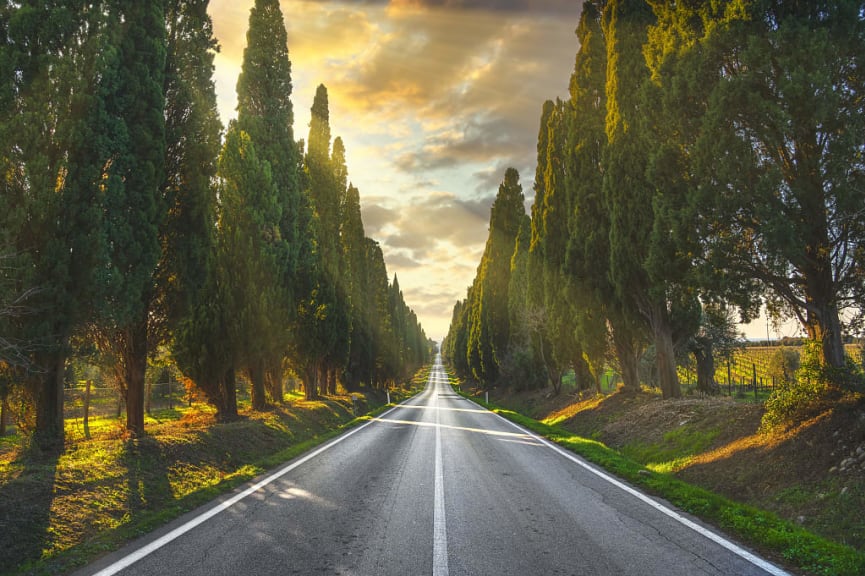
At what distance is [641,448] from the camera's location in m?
12.3

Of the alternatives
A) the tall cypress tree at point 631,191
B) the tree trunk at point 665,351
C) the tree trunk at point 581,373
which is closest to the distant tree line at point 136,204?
the tall cypress tree at point 631,191

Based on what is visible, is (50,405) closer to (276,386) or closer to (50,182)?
(50,182)

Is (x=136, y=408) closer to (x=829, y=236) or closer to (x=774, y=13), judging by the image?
(x=829, y=236)

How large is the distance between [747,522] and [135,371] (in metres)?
12.5

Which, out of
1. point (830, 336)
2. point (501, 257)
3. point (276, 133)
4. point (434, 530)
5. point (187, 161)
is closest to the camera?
point (434, 530)

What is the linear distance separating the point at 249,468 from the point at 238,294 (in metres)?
8.29

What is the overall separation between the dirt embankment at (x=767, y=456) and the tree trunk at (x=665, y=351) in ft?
5.61

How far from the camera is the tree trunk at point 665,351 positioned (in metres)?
16.0

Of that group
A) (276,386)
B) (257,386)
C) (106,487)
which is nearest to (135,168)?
(106,487)

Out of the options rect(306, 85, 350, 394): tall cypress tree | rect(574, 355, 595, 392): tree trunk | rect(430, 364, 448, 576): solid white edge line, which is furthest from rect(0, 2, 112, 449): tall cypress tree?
rect(574, 355, 595, 392): tree trunk

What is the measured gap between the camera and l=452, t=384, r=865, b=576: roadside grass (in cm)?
479

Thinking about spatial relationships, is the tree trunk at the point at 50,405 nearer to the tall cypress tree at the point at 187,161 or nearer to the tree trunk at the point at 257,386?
the tall cypress tree at the point at 187,161

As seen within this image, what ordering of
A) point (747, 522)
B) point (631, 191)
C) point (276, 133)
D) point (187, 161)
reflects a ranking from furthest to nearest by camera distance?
point (276, 133), point (631, 191), point (187, 161), point (747, 522)

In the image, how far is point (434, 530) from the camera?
574cm
